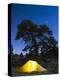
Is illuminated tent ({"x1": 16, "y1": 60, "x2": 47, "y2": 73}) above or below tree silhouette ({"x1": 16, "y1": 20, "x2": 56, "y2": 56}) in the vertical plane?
below

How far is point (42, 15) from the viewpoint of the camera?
204 cm

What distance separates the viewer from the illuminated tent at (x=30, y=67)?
198 centimetres

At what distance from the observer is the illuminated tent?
1.98m

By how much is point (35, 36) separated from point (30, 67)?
0.72ft

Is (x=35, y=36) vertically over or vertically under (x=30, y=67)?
over

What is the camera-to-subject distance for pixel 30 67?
201 centimetres

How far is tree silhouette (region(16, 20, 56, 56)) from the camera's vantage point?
1993mm

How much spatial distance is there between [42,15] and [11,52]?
35cm

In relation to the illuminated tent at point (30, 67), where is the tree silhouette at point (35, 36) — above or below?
above

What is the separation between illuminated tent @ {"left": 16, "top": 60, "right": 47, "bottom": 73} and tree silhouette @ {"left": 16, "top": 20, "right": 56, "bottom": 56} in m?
0.08

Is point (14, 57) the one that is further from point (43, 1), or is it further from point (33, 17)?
point (43, 1)

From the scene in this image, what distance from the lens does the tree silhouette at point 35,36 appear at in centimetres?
199

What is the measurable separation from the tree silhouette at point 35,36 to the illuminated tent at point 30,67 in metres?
0.08
